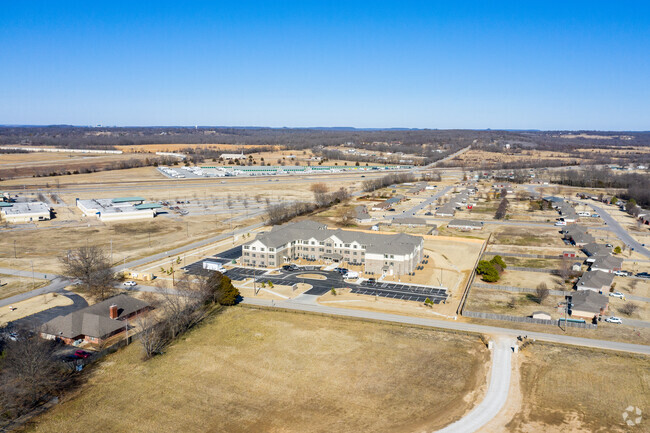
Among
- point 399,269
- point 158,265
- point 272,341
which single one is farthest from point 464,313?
point 158,265

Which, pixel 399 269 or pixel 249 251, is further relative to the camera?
pixel 249 251

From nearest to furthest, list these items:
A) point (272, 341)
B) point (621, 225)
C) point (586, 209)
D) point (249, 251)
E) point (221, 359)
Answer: point (221, 359) → point (272, 341) → point (249, 251) → point (621, 225) → point (586, 209)

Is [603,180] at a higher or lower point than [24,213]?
higher

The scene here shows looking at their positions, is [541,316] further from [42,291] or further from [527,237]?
[42,291]

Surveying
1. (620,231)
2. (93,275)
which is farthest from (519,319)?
(620,231)

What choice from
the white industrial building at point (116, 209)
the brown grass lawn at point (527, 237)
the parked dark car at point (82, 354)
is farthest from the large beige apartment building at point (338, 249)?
the white industrial building at point (116, 209)

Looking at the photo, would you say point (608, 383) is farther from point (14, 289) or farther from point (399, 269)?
point (14, 289)
